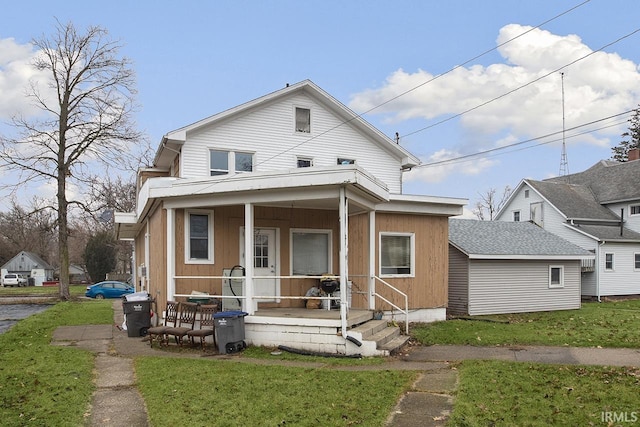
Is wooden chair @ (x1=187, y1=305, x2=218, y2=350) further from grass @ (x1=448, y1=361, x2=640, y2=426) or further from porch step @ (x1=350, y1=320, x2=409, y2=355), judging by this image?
grass @ (x1=448, y1=361, x2=640, y2=426)

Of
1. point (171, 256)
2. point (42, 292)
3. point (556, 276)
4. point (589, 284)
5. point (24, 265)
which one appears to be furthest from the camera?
point (24, 265)

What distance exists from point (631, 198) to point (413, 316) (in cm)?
2267

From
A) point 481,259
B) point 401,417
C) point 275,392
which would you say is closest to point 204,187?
point 275,392

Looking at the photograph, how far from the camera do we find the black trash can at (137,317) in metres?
12.4

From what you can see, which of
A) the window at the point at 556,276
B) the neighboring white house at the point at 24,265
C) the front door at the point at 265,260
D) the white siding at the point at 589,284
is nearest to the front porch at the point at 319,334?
the front door at the point at 265,260

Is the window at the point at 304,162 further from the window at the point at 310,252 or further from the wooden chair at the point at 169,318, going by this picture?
the wooden chair at the point at 169,318

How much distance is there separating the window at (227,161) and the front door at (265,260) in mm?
3138

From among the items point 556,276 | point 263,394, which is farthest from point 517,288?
point 263,394

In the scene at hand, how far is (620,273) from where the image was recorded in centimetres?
2692

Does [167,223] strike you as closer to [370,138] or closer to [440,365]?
[440,365]

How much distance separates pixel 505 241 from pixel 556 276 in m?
2.62

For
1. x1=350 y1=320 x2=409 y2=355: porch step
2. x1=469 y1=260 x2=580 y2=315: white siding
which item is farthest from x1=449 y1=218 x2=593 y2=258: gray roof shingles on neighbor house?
x1=350 y1=320 x2=409 y2=355: porch step

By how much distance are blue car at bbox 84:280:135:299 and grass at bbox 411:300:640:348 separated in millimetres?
25314

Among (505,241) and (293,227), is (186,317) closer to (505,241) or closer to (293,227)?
(293,227)
